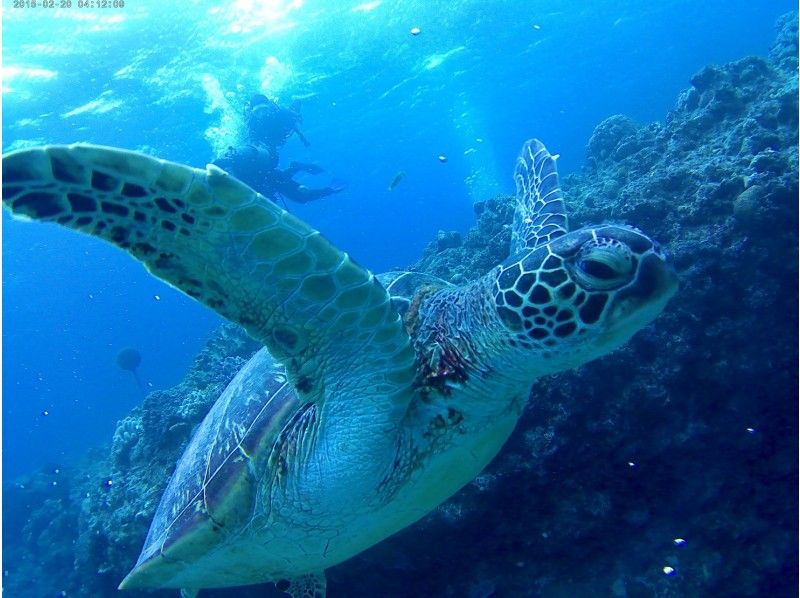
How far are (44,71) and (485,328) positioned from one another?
16324 mm

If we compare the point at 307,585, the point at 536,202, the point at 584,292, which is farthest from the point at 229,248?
the point at 307,585

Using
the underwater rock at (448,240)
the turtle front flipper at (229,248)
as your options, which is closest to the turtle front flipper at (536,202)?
the turtle front flipper at (229,248)

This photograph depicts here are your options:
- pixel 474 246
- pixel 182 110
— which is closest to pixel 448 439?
pixel 474 246

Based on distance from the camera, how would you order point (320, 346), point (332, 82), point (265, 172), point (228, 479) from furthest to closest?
1. point (332, 82)
2. point (265, 172)
3. point (228, 479)
4. point (320, 346)

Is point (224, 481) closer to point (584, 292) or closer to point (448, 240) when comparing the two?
point (584, 292)

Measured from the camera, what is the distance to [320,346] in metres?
1.86

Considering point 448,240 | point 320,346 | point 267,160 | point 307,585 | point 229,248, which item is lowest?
point 307,585

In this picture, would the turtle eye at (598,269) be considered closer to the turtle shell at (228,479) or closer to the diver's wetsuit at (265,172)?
the turtle shell at (228,479)

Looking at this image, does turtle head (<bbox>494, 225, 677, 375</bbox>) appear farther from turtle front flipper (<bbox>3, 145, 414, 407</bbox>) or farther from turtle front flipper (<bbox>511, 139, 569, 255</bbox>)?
turtle front flipper (<bbox>511, 139, 569, 255</bbox>)

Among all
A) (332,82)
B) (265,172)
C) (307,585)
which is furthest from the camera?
(332,82)

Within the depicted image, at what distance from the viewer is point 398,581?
351 cm

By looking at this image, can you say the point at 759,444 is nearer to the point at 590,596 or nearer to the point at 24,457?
the point at 590,596

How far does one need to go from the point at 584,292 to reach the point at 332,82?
23465 mm

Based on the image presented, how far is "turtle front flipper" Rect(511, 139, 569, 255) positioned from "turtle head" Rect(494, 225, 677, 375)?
89 cm
